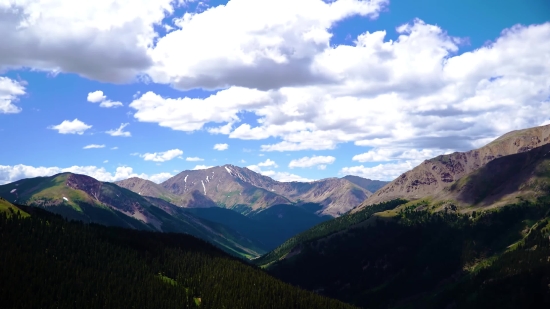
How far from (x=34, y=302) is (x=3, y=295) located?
13.3 m

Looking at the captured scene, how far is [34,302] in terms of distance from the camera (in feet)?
648

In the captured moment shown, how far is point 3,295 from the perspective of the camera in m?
195
